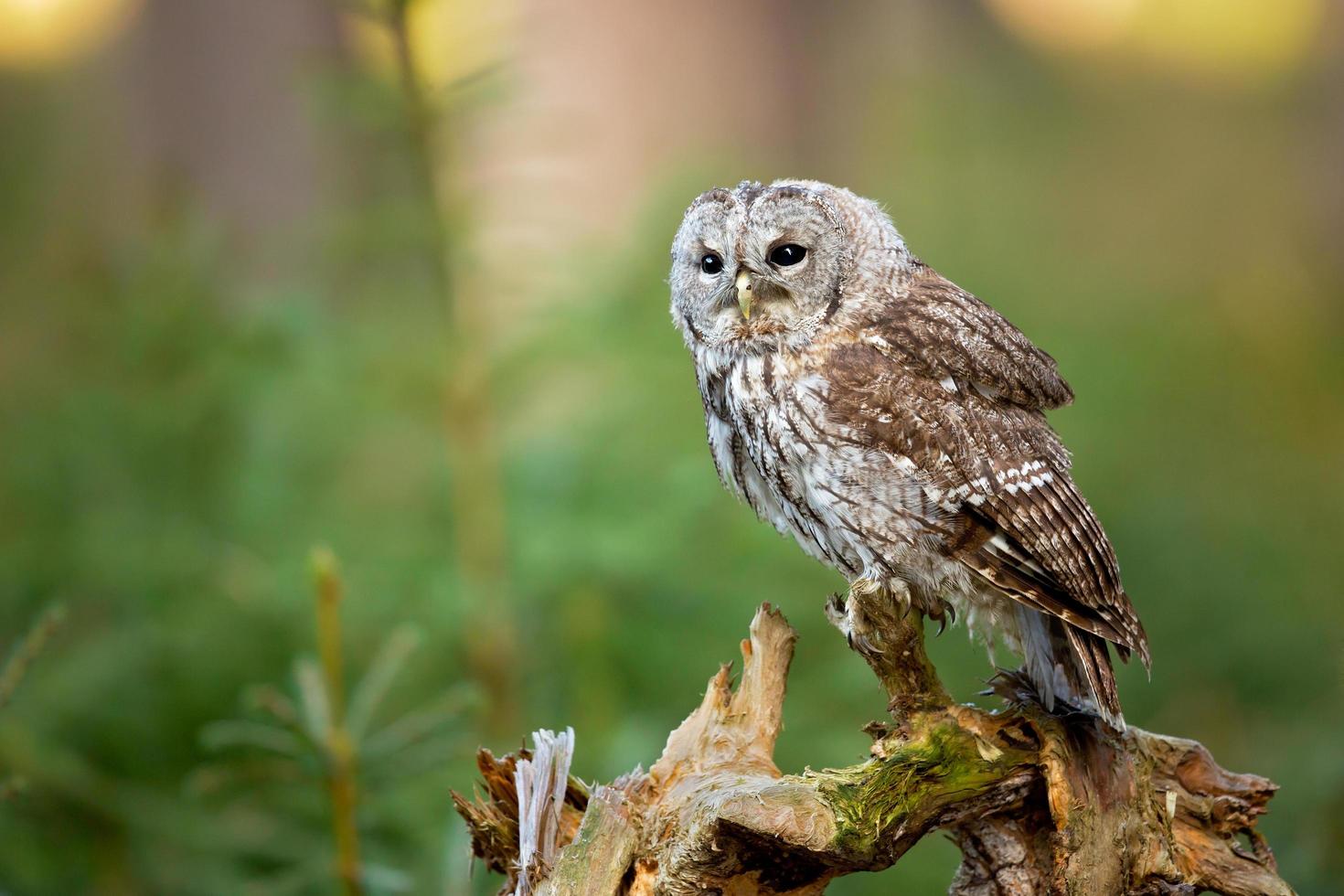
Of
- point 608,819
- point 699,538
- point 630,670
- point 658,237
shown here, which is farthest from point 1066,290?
point 608,819

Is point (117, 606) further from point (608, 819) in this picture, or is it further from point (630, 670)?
point (608, 819)

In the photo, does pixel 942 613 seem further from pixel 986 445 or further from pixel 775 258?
pixel 775 258

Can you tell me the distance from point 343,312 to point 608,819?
12.5ft

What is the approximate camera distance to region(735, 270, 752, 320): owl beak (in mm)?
1933

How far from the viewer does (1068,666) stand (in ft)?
6.24

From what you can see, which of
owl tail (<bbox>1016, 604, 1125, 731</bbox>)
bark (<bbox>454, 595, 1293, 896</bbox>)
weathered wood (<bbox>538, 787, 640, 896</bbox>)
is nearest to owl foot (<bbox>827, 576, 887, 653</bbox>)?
bark (<bbox>454, 595, 1293, 896</bbox>)

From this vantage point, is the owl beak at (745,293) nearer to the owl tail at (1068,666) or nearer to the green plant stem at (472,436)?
the owl tail at (1068,666)

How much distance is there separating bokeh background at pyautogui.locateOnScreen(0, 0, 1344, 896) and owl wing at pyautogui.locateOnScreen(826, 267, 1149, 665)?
0.91 meters

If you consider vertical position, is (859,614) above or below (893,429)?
below

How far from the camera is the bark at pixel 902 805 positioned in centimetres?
149

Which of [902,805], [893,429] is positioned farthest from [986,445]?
[902,805]

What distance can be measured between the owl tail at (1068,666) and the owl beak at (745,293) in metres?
0.69

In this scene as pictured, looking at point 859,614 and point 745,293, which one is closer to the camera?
point 859,614

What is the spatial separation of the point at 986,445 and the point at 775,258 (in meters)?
0.48
